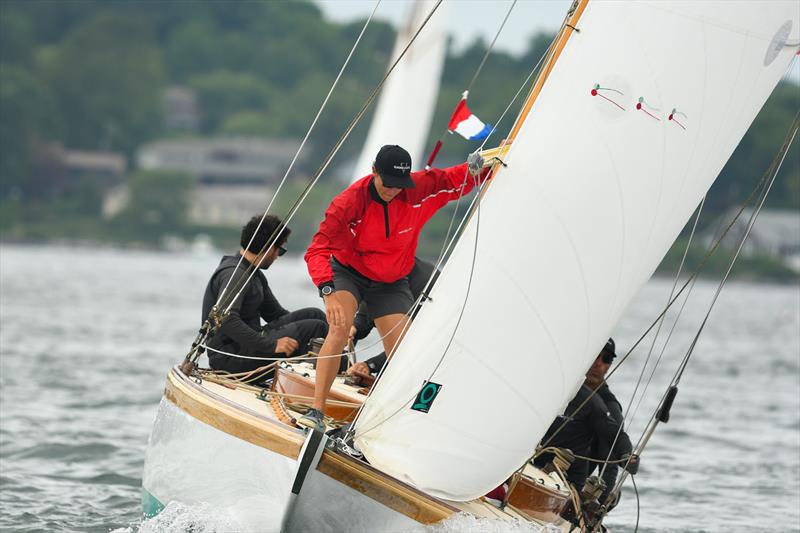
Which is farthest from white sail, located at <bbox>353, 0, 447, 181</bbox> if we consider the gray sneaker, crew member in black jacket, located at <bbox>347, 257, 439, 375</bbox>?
the gray sneaker

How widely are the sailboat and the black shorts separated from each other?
27.4 inches

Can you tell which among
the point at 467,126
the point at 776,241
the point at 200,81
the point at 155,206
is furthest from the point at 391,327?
the point at 200,81

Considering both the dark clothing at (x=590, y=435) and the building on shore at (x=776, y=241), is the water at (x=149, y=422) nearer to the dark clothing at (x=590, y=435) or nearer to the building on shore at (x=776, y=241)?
the dark clothing at (x=590, y=435)

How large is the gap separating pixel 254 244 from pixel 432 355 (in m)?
1.80

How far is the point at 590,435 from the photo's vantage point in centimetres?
739

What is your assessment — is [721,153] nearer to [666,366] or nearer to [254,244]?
[254,244]

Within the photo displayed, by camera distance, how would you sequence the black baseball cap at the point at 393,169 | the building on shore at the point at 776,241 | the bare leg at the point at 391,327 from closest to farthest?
the black baseball cap at the point at 393,169 < the bare leg at the point at 391,327 < the building on shore at the point at 776,241

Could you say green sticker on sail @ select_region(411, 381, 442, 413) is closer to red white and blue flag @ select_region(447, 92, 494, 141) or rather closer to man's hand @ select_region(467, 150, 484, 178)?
man's hand @ select_region(467, 150, 484, 178)

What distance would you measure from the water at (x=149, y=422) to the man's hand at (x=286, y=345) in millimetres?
1169

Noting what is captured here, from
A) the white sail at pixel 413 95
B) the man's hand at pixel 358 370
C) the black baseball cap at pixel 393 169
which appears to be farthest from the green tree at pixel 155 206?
the black baseball cap at pixel 393 169

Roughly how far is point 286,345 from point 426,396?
1.84 m

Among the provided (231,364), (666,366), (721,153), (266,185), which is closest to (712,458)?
(231,364)

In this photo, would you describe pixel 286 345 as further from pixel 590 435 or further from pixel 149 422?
pixel 149 422

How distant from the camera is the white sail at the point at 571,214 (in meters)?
5.77
